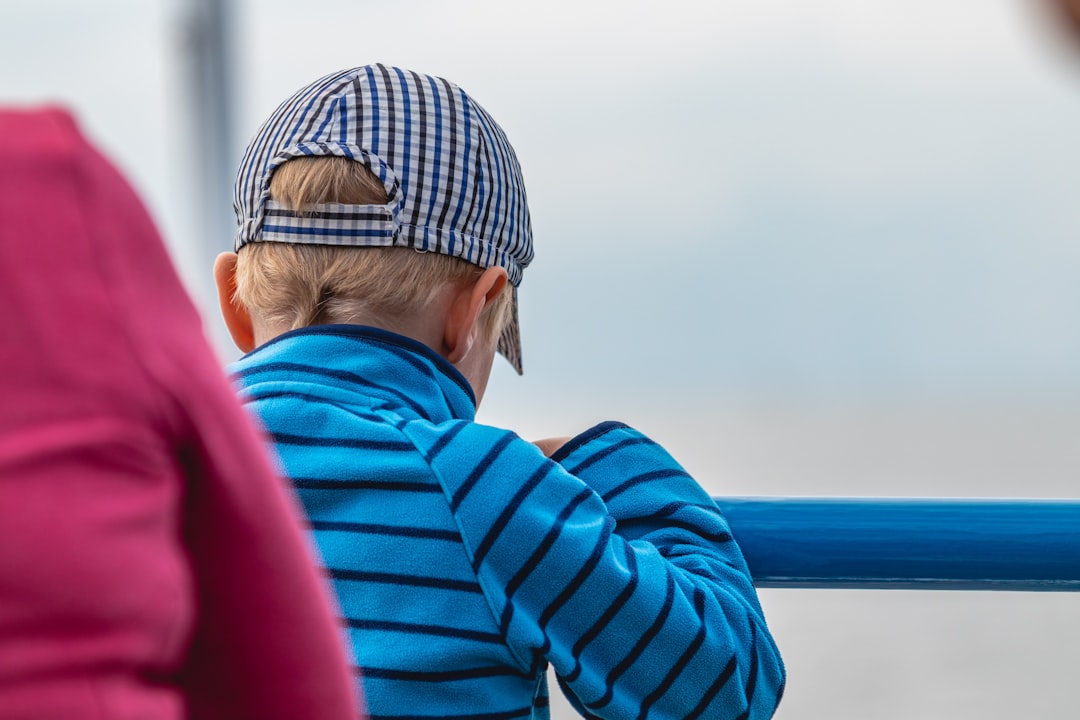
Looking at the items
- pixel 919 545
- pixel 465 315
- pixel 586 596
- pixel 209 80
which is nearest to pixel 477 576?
pixel 586 596

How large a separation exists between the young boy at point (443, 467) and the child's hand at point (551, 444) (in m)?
0.01

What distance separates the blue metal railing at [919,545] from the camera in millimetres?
712

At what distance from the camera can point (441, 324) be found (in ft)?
2.31

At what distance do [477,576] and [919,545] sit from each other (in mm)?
283

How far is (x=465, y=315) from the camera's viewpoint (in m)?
0.71

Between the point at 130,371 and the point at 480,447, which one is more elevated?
the point at 130,371

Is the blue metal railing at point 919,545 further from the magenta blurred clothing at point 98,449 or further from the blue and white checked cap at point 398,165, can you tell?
the magenta blurred clothing at point 98,449

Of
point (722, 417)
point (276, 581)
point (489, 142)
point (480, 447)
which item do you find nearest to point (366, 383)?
point (480, 447)

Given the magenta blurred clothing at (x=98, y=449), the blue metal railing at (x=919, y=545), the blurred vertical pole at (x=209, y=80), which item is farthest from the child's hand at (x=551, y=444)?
the blurred vertical pole at (x=209, y=80)

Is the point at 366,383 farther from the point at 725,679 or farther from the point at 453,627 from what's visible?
the point at 725,679

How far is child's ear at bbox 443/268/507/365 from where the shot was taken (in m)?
0.71

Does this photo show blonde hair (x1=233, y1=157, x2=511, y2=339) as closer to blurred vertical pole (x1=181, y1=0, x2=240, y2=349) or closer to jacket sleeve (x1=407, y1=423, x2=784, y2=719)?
jacket sleeve (x1=407, y1=423, x2=784, y2=719)

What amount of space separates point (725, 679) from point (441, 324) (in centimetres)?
25

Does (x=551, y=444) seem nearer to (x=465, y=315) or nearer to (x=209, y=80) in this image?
(x=465, y=315)
